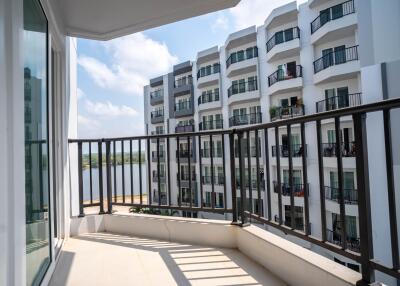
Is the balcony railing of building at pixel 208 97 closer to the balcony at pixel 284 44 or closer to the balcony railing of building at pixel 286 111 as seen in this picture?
the balcony at pixel 284 44

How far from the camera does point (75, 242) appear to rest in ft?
7.89

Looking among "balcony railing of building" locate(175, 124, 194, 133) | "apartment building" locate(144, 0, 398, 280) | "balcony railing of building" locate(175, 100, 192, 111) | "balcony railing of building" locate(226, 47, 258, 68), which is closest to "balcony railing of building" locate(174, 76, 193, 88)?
"apartment building" locate(144, 0, 398, 280)

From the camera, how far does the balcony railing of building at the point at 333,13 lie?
1226 centimetres

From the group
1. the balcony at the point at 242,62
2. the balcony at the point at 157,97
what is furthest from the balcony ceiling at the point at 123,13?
the balcony at the point at 157,97

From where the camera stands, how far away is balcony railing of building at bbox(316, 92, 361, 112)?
1234cm

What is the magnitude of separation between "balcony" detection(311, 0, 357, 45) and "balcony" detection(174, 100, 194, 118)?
934 centimetres

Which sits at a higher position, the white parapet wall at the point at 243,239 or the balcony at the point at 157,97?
the balcony at the point at 157,97

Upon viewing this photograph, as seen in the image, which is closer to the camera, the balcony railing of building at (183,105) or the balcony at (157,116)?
the balcony railing of building at (183,105)

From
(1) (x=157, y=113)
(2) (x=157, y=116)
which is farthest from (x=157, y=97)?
(2) (x=157, y=116)

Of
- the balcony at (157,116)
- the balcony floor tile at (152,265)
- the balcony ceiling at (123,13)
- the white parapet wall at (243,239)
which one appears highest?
the balcony at (157,116)

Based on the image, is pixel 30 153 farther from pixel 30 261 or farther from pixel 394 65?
pixel 394 65

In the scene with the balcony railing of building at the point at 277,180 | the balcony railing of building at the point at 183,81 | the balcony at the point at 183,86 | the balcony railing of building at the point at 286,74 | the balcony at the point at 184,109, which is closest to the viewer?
the balcony railing of building at the point at 277,180

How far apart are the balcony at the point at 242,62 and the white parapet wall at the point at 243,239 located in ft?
51.3

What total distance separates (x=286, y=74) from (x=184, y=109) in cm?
813
